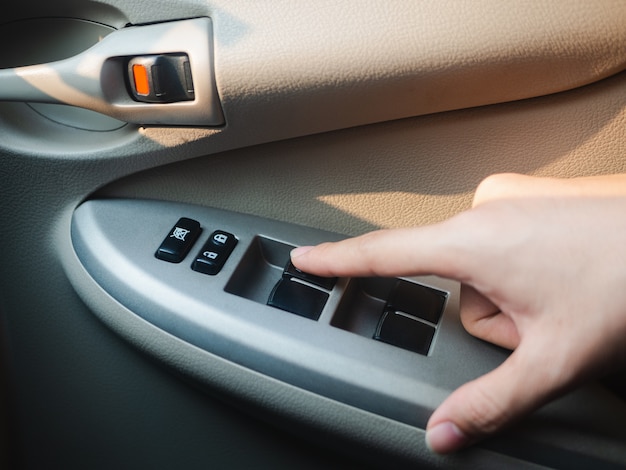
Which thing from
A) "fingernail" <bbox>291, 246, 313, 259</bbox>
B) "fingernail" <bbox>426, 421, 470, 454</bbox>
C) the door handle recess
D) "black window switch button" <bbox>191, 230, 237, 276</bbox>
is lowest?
"fingernail" <bbox>426, 421, 470, 454</bbox>

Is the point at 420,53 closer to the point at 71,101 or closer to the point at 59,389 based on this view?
the point at 71,101

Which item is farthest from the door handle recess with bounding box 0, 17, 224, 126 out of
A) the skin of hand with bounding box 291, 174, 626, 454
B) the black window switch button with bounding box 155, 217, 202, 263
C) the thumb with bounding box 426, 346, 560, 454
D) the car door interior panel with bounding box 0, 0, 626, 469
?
the thumb with bounding box 426, 346, 560, 454

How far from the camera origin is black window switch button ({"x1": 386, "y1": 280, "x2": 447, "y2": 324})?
Answer: 849 mm

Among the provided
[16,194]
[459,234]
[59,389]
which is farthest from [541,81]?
[59,389]

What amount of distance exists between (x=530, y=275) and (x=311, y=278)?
0.84ft

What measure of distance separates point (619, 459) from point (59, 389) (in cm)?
70

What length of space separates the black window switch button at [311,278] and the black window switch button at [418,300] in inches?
2.8

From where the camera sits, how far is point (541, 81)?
0.77 metres

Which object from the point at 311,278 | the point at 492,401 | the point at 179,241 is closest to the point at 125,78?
the point at 179,241

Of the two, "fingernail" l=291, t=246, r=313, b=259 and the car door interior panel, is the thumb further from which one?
"fingernail" l=291, t=246, r=313, b=259

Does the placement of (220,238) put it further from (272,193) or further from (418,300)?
(418,300)

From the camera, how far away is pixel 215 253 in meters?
0.87

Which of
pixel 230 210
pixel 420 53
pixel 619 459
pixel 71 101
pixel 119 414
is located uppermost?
pixel 420 53

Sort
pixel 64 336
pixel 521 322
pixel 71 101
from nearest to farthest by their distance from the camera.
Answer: pixel 521 322 < pixel 71 101 < pixel 64 336
